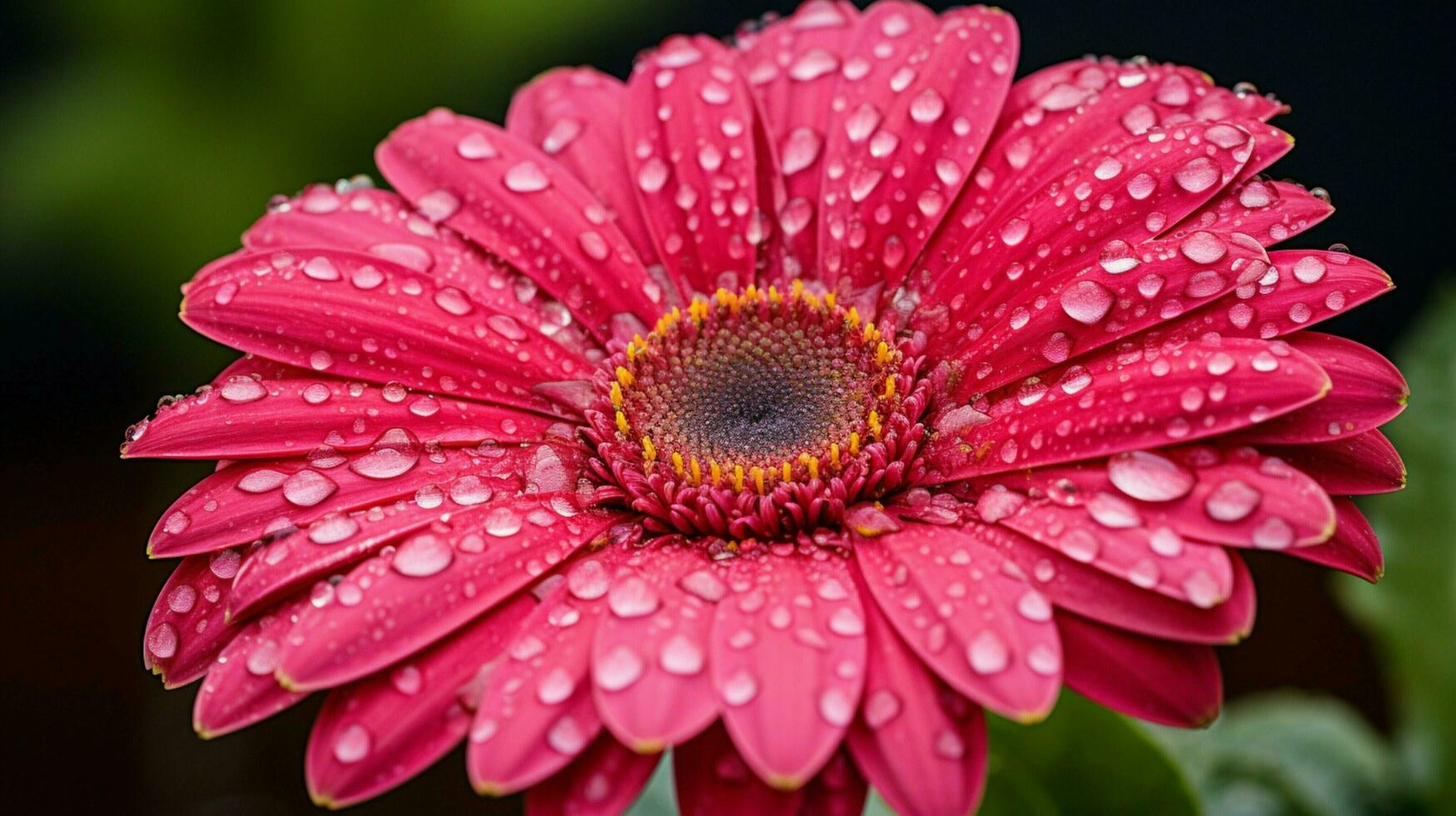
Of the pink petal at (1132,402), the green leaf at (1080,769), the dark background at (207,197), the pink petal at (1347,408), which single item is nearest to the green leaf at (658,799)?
the green leaf at (1080,769)

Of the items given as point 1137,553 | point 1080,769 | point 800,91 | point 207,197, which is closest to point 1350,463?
point 1137,553

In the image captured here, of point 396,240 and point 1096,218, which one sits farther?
point 396,240

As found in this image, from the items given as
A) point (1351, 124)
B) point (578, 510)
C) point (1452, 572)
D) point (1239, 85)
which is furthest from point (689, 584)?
point (1351, 124)

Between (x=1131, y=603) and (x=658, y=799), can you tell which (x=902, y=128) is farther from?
(x=658, y=799)

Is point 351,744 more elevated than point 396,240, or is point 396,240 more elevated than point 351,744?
point 396,240

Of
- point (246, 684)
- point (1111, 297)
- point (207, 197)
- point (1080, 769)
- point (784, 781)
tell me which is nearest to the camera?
point (784, 781)

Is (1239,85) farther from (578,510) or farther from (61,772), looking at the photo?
(61,772)

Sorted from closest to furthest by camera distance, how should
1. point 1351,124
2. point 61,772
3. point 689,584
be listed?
1. point 689,584
2. point 61,772
3. point 1351,124

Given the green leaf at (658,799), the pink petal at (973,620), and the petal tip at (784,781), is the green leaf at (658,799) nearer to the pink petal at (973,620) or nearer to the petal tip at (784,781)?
the pink petal at (973,620)
